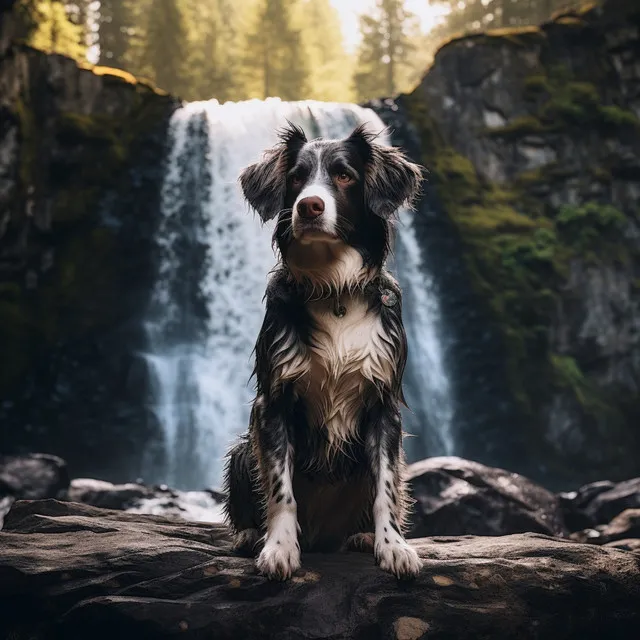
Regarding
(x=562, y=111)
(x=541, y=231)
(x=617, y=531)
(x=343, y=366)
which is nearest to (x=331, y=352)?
(x=343, y=366)

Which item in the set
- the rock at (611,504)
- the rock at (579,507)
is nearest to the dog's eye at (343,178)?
the rock at (579,507)

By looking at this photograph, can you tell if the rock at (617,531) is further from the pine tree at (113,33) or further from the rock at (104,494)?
the pine tree at (113,33)

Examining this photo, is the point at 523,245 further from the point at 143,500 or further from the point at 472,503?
the point at 143,500

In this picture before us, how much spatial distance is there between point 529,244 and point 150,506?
1057 centimetres

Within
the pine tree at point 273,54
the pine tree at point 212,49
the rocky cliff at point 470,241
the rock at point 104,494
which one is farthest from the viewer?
the pine tree at point 273,54

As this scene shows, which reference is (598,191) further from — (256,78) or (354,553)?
(256,78)

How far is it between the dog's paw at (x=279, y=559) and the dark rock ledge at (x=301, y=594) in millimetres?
47

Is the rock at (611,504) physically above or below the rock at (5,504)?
below

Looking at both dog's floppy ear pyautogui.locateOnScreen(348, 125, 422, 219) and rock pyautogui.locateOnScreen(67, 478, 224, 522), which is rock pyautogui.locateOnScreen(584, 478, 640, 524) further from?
dog's floppy ear pyautogui.locateOnScreen(348, 125, 422, 219)

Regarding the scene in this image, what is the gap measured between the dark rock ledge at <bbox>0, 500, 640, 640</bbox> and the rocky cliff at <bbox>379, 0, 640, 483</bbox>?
12.4 metres

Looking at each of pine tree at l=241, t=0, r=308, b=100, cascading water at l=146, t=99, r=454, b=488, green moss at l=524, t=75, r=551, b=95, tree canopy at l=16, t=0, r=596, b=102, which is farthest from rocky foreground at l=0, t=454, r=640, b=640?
pine tree at l=241, t=0, r=308, b=100

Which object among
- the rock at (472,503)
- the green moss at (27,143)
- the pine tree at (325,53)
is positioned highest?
the pine tree at (325,53)

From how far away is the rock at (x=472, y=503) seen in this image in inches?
334

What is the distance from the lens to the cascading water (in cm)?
1463
